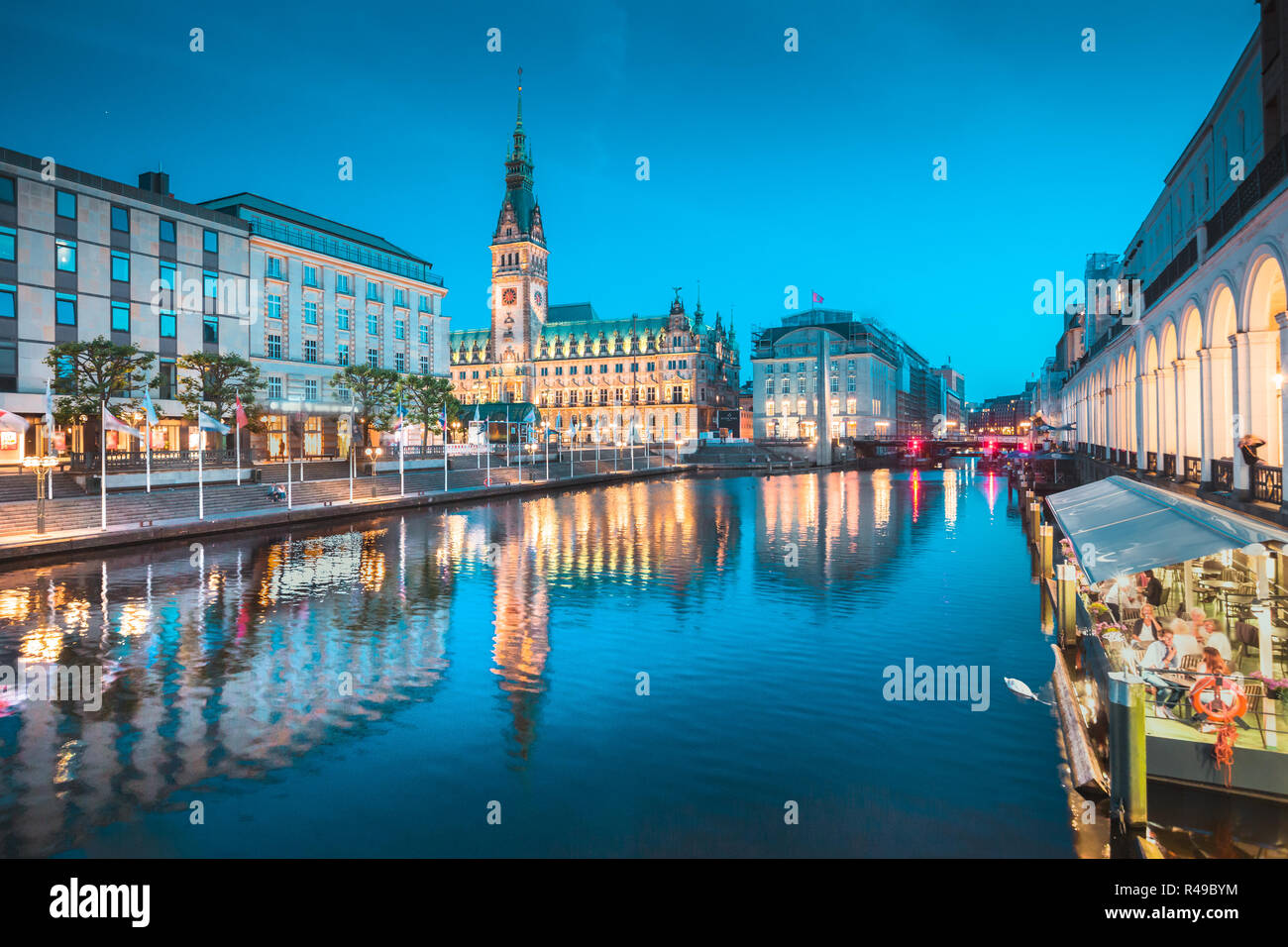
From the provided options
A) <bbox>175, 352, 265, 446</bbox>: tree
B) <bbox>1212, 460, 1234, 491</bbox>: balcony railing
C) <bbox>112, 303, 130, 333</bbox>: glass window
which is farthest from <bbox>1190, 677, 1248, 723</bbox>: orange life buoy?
<bbox>112, 303, 130, 333</bbox>: glass window

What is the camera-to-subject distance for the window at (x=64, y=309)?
54.7 m

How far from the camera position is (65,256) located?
55.2 metres

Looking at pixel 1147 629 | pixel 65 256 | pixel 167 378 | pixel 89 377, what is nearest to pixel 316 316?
pixel 167 378

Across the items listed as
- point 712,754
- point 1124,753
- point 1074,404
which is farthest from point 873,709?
point 1074,404

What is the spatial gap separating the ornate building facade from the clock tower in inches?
8.2

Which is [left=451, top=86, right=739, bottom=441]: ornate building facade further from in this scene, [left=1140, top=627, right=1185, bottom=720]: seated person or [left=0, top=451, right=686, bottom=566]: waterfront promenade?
[left=1140, top=627, right=1185, bottom=720]: seated person

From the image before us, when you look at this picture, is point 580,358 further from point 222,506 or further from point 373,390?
point 222,506

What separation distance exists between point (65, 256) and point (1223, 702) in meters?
68.5

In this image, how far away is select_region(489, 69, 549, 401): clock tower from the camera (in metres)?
160

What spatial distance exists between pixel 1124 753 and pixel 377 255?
291 ft

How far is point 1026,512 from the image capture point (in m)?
40.1

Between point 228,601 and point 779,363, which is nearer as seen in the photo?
point 228,601

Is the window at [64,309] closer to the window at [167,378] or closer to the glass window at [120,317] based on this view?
the glass window at [120,317]

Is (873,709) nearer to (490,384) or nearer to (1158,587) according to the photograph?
(1158,587)
